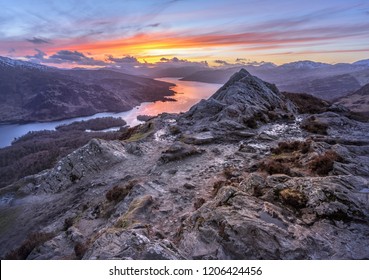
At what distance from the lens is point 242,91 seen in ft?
130

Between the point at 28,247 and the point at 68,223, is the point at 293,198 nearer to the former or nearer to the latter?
the point at 68,223

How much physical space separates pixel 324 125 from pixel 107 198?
976 inches

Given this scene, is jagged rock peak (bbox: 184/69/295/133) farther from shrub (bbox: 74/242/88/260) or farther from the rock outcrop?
shrub (bbox: 74/242/88/260)

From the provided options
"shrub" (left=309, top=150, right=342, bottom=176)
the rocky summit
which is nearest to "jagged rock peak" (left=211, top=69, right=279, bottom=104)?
the rocky summit

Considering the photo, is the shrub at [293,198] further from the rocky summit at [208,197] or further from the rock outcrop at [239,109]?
the rock outcrop at [239,109]

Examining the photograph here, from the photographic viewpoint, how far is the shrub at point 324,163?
49.7 feet

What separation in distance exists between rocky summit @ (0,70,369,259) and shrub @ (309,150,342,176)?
2.3 inches

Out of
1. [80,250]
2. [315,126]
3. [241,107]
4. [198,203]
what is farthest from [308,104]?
[80,250]

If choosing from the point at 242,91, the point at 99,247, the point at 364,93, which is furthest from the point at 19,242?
the point at 364,93

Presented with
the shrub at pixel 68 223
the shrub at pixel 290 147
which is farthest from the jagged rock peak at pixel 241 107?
the shrub at pixel 68 223

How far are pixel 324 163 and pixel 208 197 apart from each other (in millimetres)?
7539

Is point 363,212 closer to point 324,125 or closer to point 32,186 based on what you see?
point 324,125

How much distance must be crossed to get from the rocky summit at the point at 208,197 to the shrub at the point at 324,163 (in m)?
0.06

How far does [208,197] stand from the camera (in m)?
15.9
